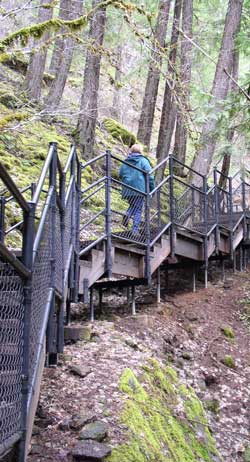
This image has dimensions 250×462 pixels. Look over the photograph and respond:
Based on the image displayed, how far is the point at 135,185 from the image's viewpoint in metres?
8.62

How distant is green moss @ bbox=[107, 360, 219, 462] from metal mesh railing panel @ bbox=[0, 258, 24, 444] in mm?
1383

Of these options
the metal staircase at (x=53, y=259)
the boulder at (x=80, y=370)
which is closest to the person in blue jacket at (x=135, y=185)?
the metal staircase at (x=53, y=259)

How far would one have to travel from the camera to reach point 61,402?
4.30 metres

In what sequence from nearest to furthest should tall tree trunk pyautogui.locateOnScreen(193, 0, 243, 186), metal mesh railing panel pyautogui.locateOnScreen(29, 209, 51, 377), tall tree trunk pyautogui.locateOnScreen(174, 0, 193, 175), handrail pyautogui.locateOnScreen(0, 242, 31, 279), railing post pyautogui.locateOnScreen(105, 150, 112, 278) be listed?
1. handrail pyautogui.locateOnScreen(0, 242, 31, 279)
2. metal mesh railing panel pyautogui.locateOnScreen(29, 209, 51, 377)
3. railing post pyautogui.locateOnScreen(105, 150, 112, 278)
4. tall tree trunk pyautogui.locateOnScreen(193, 0, 243, 186)
5. tall tree trunk pyautogui.locateOnScreen(174, 0, 193, 175)

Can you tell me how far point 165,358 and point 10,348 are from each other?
14.9 ft

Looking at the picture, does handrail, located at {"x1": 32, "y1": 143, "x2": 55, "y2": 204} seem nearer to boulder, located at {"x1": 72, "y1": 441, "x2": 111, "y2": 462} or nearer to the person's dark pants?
boulder, located at {"x1": 72, "y1": 441, "x2": 111, "y2": 462}

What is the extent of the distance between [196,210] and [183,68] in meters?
5.87

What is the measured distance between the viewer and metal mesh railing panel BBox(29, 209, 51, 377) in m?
3.00

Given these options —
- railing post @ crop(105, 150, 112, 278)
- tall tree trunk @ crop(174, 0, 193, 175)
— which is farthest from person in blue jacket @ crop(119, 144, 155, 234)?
tall tree trunk @ crop(174, 0, 193, 175)

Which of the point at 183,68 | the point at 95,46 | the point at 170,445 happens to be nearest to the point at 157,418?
the point at 170,445

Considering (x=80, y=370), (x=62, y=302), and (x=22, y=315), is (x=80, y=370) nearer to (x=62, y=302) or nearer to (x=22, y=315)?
(x=62, y=302)

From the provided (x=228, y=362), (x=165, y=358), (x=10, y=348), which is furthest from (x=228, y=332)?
(x=10, y=348)

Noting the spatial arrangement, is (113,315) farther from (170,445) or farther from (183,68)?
(183,68)

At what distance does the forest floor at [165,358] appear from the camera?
4148mm
